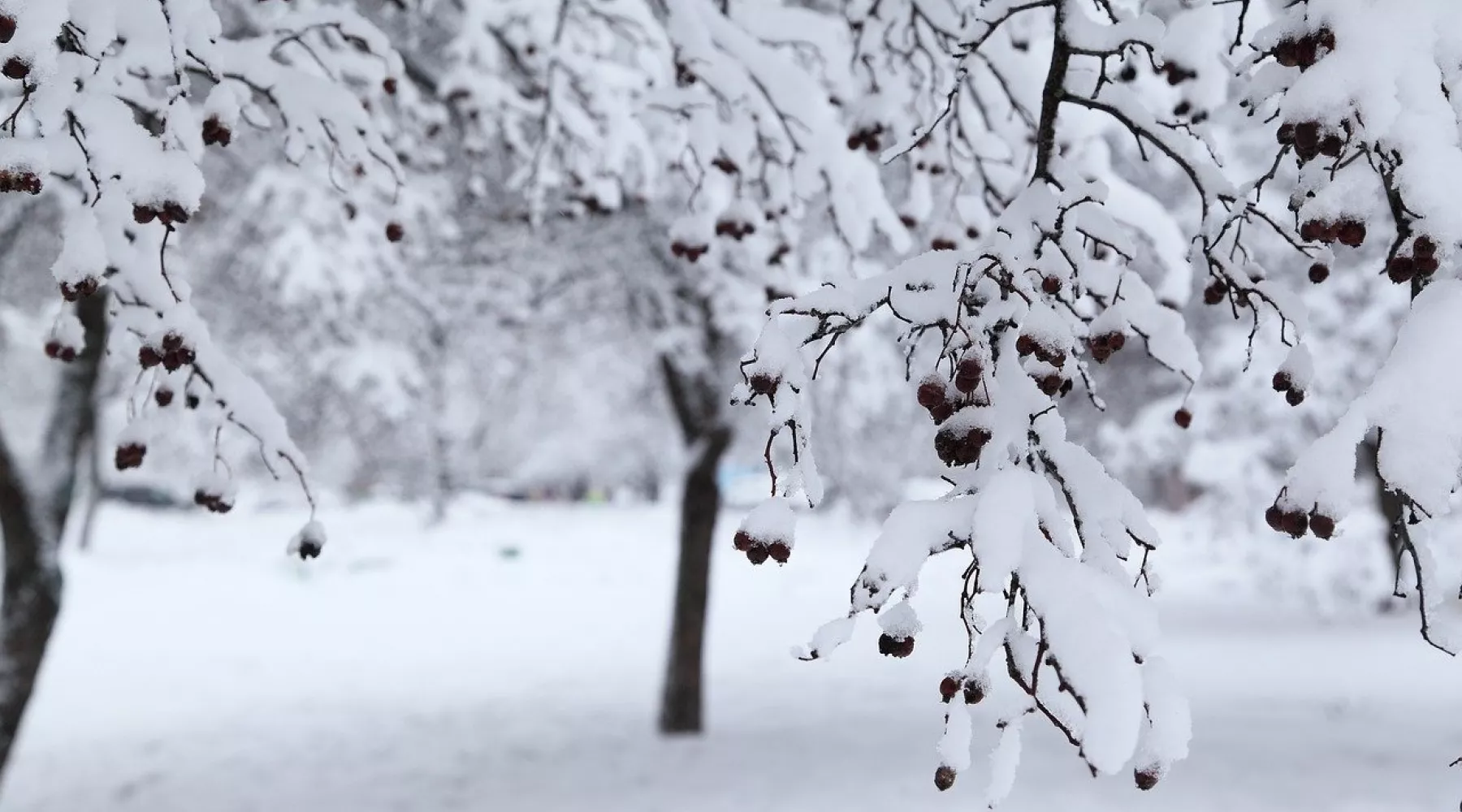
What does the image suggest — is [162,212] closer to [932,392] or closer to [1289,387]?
[932,392]

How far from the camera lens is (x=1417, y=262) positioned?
1471 mm

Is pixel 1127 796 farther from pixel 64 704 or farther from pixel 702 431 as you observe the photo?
pixel 64 704

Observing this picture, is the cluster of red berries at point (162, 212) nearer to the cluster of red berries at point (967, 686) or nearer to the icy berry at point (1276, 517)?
the cluster of red berries at point (967, 686)

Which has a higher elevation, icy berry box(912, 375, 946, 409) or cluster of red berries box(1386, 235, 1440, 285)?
cluster of red berries box(1386, 235, 1440, 285)

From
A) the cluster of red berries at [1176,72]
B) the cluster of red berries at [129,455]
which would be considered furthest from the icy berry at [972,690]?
the cluster of red berries at [129,455]

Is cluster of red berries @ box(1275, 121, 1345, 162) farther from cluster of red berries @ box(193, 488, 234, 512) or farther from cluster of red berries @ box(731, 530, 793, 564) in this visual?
cluster of red berries @ box(193, 488, 234, 512)

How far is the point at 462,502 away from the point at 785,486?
3290 centimetres

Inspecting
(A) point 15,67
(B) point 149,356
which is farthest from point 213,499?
(A) point 15,67

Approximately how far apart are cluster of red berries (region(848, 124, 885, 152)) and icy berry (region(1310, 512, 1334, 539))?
1904 millimetres

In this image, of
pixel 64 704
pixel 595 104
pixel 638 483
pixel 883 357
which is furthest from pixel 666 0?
pixel 638 483

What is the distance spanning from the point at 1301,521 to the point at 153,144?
2085mm

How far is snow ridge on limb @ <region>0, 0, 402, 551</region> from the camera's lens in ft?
6.24

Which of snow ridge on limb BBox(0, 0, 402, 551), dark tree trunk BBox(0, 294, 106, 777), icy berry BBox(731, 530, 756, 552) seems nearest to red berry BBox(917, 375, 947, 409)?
icy berry BBox(731, 530, 756, 552)

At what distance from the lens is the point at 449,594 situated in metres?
18.5
